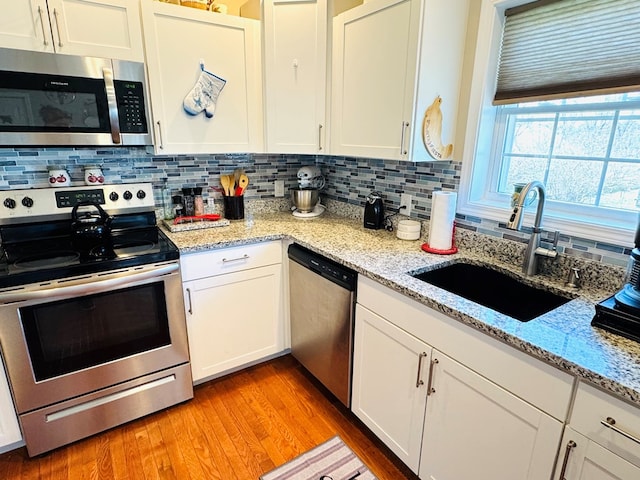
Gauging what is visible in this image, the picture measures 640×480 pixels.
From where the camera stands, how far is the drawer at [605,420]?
0.86m

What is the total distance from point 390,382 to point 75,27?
6.90ft

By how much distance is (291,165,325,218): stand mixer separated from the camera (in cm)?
251

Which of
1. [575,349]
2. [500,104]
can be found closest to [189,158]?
[500,104]

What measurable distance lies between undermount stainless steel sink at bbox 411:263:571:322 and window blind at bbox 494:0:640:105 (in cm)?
77

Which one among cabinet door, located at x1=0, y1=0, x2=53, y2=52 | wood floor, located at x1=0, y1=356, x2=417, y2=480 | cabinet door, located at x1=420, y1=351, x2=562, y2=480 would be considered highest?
cabinet door, located at x1=0, y1=0, x2=53, y2=52

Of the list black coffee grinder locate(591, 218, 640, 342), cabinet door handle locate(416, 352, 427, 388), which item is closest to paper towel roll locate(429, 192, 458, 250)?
cabinet door handle locate(416, 352, 427, 388)

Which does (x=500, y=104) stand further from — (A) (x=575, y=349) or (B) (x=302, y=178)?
(B) (x=302, y=178)

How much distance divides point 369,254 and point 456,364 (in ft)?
2.17

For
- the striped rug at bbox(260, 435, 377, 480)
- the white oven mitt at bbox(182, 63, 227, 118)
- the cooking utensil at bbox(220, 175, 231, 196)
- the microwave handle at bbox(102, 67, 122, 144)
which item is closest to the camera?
the striped rug at bbox(260, 435, 377, 480)

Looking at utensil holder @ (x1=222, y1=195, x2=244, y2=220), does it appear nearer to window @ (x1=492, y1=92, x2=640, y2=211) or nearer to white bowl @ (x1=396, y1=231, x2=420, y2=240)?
white bowl @ (x1=396, y1=231, x2=420, y2=240)

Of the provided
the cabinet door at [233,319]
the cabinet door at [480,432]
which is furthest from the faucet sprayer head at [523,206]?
the cabinet door at [233,319]

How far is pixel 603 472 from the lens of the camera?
92cm

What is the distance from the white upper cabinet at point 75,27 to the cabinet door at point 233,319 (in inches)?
47.0

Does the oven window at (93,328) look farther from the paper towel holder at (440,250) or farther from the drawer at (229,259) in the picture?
the paper towel holder at (440,250)
